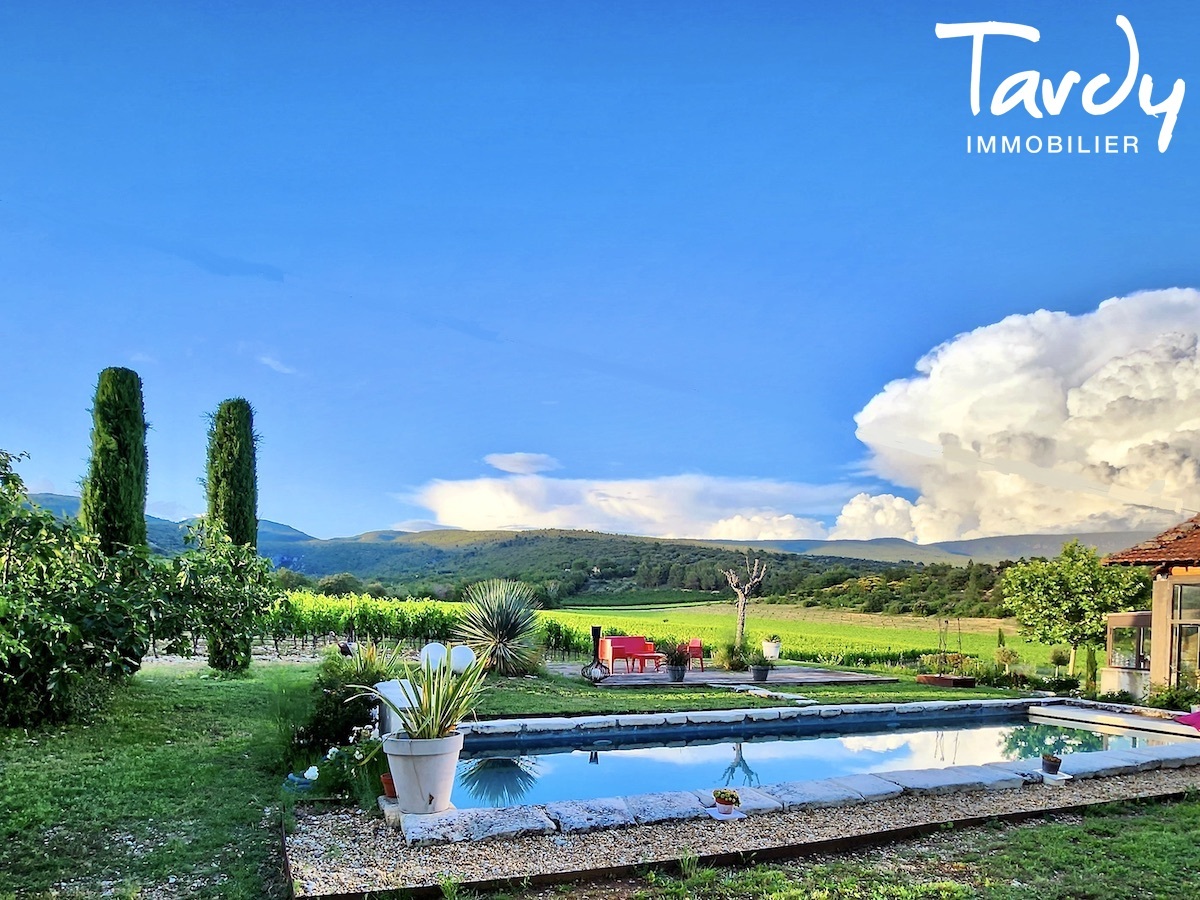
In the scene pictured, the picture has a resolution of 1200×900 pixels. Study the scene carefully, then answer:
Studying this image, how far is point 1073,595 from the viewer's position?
15.2 m

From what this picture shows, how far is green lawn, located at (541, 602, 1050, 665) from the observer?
2216 cm

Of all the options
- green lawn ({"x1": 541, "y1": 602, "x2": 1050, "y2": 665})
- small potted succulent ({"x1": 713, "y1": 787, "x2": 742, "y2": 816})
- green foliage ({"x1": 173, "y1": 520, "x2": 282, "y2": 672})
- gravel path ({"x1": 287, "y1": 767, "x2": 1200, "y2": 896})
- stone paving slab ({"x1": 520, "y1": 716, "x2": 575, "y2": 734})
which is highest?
green foliage ({"x1": 173, "y1": 520, "x2": 282, "y2": 672})

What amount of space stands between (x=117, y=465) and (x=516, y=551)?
27.6m

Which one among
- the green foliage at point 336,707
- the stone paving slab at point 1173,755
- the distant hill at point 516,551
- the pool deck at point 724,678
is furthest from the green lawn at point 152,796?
the distant hill at point 516,551

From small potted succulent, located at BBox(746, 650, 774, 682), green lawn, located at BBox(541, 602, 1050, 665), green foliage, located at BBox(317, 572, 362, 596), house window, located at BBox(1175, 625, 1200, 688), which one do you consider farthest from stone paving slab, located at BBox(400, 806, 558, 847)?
green foliage, located at BBox(317, 572, 362, 596)

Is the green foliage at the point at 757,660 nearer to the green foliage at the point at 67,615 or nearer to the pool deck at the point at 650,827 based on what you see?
the pool deck at the point at 650,827

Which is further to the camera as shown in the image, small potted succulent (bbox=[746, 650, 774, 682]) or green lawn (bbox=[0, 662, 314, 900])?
small potted succulent (bbox=[746, 650, 774, 682])

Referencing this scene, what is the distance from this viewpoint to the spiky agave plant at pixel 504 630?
14133 mm

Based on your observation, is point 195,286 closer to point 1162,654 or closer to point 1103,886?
point 1103,886

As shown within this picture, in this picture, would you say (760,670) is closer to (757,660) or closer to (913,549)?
(757,660)

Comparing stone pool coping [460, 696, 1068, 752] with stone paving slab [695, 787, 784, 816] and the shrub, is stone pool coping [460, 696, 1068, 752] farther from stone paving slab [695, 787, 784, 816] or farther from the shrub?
the shrub

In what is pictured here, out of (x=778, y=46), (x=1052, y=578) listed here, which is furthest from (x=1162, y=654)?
(x=778, y=46)

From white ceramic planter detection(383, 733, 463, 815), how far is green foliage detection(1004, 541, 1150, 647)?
13.4m

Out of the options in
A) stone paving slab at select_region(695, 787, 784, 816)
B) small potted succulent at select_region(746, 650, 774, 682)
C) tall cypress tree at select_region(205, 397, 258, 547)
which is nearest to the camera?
stone paving slab at select_region(695, 787, 784, 816)
